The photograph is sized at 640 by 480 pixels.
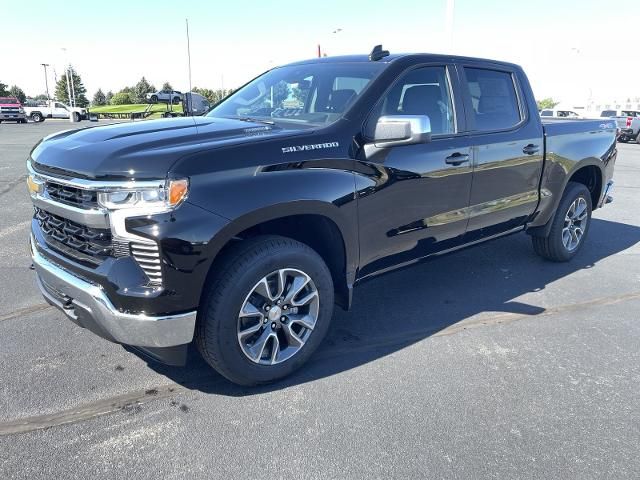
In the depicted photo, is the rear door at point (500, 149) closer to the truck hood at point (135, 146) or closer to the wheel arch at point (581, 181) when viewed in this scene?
the wheel arch at point (581, 181)

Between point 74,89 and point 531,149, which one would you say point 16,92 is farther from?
point 531,149

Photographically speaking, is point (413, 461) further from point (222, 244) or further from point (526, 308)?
point (526, 308)

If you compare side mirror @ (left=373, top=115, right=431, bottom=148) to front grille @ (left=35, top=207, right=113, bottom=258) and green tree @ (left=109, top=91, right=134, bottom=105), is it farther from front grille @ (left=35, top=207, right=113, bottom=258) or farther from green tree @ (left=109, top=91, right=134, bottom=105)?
green tree @ (left=109, top=91, right=134, bottom=105)

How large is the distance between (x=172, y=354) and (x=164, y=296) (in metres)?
0.36

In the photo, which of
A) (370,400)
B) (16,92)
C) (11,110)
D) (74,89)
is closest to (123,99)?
(74,89)

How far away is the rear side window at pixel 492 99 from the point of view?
13.3 feet

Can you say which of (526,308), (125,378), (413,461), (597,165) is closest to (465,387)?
(413,461)

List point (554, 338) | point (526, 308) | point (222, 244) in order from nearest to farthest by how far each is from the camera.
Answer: point (222, 244) < point (554, 338) < point (526, 308)

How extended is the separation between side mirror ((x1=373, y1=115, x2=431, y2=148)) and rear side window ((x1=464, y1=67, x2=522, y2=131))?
1130mm

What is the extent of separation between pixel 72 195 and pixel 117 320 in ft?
2.31

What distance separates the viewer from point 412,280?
4.79 meters

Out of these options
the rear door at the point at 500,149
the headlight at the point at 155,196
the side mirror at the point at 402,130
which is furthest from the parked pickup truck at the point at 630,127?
the headlight at the point at 155,196

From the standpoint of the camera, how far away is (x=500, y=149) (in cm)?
410

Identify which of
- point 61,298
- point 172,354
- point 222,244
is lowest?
point 172,354
